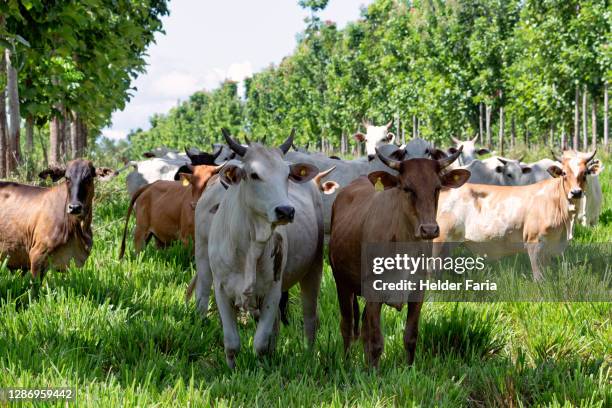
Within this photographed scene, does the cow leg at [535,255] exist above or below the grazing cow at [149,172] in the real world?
below

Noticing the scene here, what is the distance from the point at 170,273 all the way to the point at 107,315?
2103 millimetres

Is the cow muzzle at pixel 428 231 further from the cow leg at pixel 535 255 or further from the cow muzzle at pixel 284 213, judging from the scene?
the cow leg at pixel 535 255

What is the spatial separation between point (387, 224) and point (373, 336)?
0.85 meters

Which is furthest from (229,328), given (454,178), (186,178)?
(186,178)

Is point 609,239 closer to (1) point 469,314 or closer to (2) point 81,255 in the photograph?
(1) point 469,314

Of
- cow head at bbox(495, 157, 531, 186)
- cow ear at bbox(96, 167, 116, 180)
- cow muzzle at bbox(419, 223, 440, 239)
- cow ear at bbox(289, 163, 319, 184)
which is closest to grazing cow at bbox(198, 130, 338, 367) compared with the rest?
cow ear at bbox(289, 163, 319, 184)

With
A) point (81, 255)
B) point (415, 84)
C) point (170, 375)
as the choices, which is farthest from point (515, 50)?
point (170, 375)

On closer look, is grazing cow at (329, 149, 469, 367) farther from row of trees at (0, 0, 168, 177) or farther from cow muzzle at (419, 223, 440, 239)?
row of trees at (0, 0, 168, 177)

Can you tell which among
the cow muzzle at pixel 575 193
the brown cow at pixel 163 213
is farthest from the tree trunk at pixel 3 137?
the cow muzzle at pixel 575 193

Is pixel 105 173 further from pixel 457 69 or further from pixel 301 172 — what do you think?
pixel 457 69

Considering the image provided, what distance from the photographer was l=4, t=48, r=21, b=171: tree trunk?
39.4ft

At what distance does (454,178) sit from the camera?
506cm

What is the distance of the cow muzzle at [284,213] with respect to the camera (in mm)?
4414

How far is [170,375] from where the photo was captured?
4289mm
